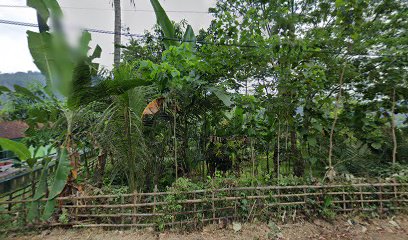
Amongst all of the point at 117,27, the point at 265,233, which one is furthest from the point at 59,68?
the point at 117,27

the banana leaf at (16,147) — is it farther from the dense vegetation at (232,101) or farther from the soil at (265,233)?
the soil at (265,233)

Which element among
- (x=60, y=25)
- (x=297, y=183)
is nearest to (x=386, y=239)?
(x=297, y=183)

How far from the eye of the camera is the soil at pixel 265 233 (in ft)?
8.89

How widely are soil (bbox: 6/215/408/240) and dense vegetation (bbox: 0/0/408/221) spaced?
0.61 metres

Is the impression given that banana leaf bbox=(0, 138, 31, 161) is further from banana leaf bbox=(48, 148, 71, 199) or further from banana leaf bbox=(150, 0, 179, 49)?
banana leaf bbox=(150, 0, 179, 49)

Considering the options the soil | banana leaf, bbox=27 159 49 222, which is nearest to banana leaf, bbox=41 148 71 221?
banana leaf, bbox=27 159 49 222

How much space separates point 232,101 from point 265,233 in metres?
2.00

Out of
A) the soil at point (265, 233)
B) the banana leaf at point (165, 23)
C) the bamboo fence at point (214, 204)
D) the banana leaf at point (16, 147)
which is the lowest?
the soil at point (265, 233)

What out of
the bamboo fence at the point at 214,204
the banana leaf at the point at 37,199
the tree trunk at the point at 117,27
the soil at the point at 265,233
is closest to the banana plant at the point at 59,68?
the banana leaf at the point at 37,199

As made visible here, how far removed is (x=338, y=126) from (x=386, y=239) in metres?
1.90

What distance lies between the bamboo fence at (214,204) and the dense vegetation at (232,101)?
10.4 inches

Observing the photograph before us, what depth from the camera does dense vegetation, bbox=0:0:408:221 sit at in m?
2.82

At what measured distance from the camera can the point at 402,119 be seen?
13.9 feet

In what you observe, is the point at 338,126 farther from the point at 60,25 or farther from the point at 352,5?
the point at 60,25
